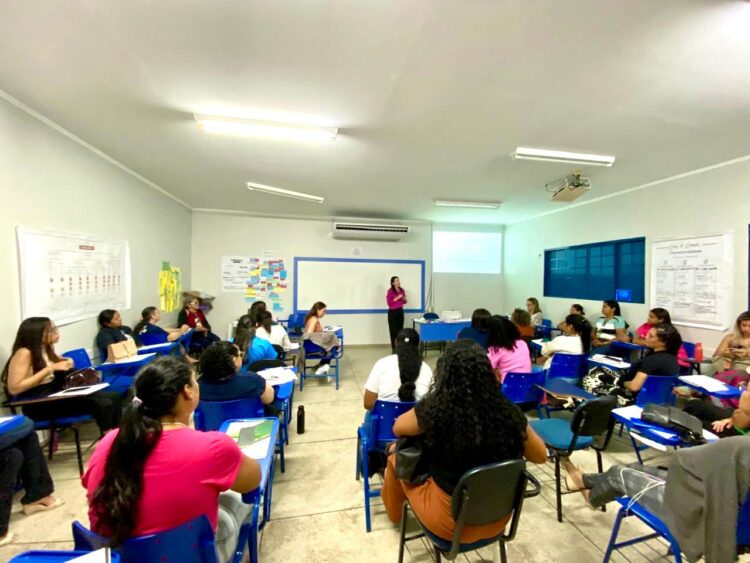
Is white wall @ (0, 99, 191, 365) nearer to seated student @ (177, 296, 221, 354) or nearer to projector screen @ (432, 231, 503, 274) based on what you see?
seated student @ (177, 296, 221, 354)

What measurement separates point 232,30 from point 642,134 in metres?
3.39

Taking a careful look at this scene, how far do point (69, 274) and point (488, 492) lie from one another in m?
3.92

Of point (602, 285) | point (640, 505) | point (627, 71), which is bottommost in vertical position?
point (640, 505)

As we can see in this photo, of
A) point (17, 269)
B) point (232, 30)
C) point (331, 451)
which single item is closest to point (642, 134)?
point (232, 30)

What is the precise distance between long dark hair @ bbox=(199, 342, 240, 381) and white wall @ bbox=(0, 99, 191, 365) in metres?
1.73

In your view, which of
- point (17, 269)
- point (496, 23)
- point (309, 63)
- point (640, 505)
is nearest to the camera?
point (640, 505)

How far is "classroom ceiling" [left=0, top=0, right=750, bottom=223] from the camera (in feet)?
5.25

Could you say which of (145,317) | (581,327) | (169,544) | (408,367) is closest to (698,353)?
(581,327)

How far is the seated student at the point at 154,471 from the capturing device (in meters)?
0.96

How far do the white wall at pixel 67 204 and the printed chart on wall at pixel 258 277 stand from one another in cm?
152

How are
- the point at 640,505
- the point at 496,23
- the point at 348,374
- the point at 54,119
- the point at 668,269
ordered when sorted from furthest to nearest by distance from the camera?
the point at 348,374 → the point at 668,269 → the point at 54,119 → the point at 496,23 → the point at 640,505

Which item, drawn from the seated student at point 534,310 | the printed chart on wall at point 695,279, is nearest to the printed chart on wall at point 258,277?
the seated student at point 534,310

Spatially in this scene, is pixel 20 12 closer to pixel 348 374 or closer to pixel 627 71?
pixel 627 71

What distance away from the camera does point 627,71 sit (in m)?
1.99
